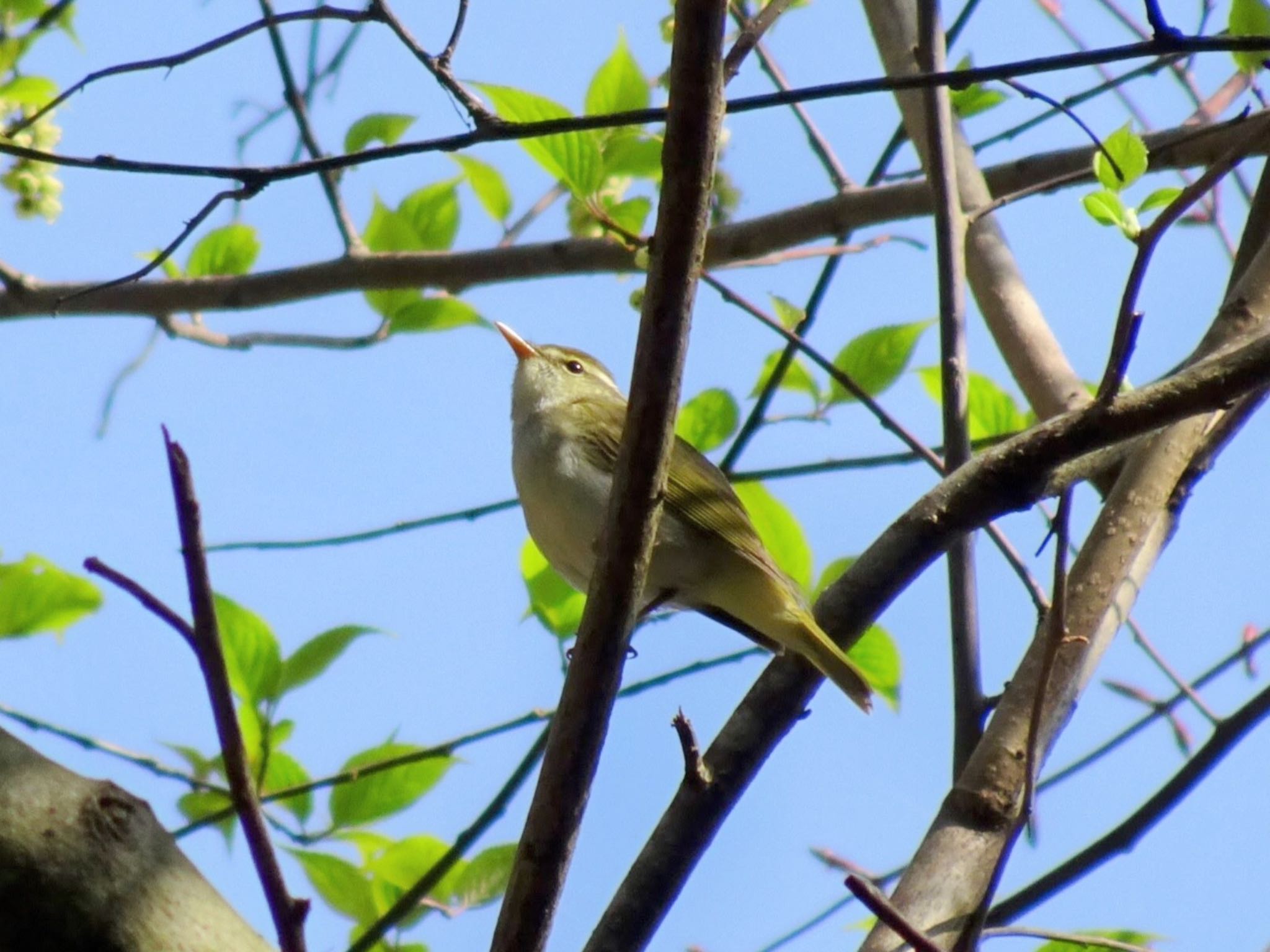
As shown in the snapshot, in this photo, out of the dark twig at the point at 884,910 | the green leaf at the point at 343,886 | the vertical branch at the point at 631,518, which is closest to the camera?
the dark twig at the point at 884,910

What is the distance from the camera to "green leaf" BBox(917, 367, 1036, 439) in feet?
12.8

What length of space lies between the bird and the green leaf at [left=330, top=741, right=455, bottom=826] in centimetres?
63

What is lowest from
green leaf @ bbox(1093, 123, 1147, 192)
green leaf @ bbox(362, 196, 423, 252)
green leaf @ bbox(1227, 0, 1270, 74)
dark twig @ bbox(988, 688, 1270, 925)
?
dark twig @ bbox(988, 688, 1270, 925)

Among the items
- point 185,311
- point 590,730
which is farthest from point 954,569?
point 185,311

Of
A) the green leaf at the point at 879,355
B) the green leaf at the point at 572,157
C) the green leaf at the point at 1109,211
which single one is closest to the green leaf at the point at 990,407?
the green leaf at the point at 879,355

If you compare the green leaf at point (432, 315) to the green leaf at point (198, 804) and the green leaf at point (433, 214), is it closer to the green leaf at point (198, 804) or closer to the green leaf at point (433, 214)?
the green leaf at point (433, 214)

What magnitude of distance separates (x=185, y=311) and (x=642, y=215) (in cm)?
152

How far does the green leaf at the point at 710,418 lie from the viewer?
157 inches

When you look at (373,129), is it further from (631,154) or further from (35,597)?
(35,597)

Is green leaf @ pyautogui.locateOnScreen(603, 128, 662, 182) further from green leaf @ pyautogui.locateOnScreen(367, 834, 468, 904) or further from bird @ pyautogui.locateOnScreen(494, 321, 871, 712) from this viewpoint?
green leaf @ pyautogui.locateOnScreen(367, 834, 468, 904)

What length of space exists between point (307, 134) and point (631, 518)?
9.35 ft

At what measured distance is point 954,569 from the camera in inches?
108

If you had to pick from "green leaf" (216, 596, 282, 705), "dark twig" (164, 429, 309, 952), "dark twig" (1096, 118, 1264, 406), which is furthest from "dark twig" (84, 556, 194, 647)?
"green leaf" (216, 596, 282, 705)

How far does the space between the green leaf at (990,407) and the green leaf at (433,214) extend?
60.6 inches
